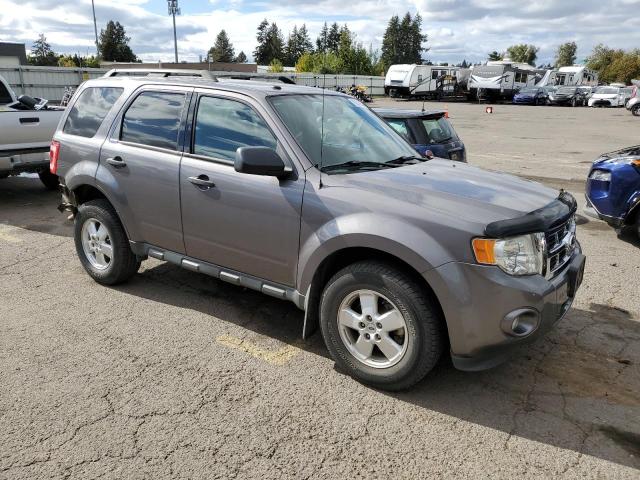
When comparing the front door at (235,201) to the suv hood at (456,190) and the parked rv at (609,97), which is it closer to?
the suv hood at (456,190)

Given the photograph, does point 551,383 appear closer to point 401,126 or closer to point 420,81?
point 401,126

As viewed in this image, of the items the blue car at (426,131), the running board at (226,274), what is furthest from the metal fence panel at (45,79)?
the running board at (226,274)

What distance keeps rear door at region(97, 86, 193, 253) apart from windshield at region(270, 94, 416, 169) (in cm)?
93

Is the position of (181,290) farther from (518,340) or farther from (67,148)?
(518,340)

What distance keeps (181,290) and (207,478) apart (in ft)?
8.48

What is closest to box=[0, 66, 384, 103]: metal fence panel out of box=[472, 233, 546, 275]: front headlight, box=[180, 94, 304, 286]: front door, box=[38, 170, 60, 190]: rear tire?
box=[38, 170, 60, 190]: rear tire

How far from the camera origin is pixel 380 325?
3328 millimetres

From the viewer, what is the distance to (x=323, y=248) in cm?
345

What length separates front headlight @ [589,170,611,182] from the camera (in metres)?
6.57

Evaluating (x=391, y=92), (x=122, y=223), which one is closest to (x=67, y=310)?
(x=122, y=223)

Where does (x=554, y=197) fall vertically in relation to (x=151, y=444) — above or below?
above

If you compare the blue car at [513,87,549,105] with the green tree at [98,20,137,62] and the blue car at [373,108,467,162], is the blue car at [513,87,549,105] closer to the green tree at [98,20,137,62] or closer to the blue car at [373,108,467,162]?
the blue car at [373,108,467,162]

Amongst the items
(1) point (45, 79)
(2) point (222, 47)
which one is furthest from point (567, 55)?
(1) point (45, 79)

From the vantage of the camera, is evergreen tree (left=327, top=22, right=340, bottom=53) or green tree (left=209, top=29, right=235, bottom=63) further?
green tree (left=209, top=29, right=235, bottom=63)
